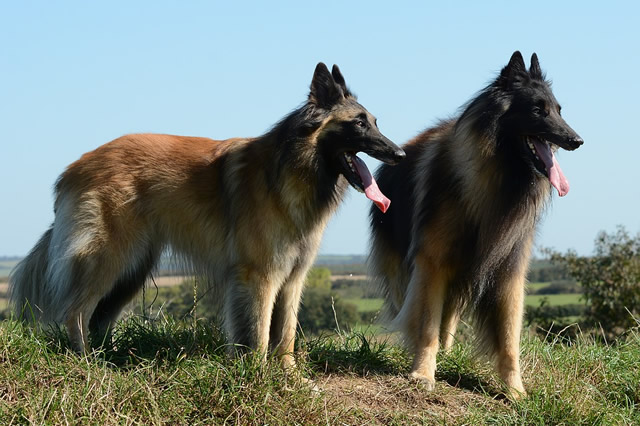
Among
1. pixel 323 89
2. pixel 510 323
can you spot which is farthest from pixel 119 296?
pixel 510 323

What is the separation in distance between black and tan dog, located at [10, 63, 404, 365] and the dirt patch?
491 millimetres

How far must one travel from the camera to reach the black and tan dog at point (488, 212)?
5.35 meters

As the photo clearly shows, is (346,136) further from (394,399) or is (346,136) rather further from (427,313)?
(394,399)

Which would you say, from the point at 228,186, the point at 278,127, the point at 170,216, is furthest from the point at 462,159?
the point at 170,216

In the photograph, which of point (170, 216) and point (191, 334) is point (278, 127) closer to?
point (170, 216)

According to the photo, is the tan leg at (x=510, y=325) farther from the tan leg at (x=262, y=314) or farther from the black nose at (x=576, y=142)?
the tan leg at (x=262, y=314)

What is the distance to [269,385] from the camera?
469 cm

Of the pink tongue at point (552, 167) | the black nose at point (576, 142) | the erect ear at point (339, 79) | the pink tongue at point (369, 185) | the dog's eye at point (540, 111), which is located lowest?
the pink tongue at point (369, 185)

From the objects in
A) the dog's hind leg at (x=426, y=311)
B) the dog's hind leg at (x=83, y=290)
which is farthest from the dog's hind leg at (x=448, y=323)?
the dog's hind leg at (x=83, y=290)

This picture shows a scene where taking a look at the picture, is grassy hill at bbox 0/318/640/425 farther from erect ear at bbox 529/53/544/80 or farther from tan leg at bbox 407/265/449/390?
erect ear at bbox 529/53/544/80

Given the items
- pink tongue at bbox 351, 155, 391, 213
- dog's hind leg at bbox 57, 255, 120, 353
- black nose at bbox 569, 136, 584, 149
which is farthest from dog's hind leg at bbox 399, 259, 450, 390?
dog's hind leg at bbox 57, 255, 120, 353

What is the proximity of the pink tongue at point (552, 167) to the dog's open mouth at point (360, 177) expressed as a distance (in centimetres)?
117

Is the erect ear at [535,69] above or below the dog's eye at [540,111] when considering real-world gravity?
above

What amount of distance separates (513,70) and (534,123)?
1.57 feet
